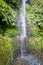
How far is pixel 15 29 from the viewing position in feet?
38.5

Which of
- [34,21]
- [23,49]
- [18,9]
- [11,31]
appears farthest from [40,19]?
[23,49]

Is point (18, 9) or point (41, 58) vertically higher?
point (18, 9)

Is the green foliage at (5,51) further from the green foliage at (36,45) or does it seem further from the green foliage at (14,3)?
the green foliage at (14,3)

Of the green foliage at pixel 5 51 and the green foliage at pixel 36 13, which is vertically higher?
Answer: the green foliage at pixel 36 13

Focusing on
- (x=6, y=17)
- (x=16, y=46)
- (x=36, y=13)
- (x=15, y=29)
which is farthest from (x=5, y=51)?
(x=36, y=13)

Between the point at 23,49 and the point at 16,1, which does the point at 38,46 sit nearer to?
the point at 23,49

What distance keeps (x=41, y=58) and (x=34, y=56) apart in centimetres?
40

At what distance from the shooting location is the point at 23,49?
10.2m

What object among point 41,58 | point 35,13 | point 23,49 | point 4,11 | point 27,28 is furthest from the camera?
point 35,13

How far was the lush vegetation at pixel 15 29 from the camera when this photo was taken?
7.70 m

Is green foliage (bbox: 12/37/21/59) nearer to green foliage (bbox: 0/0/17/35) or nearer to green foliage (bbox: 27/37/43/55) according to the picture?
green foliage (bbox: 27/37/43/55)

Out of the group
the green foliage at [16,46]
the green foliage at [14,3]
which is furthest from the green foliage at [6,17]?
the green foliage at [16,46]

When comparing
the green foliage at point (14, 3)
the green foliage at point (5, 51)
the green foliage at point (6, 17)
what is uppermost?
the green foliage at point (14, 3)

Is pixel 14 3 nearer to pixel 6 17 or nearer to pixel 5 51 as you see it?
pixel 6 17
